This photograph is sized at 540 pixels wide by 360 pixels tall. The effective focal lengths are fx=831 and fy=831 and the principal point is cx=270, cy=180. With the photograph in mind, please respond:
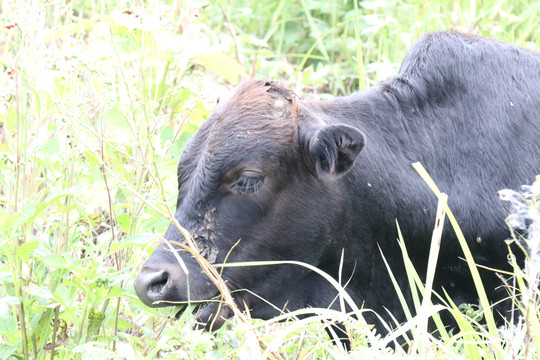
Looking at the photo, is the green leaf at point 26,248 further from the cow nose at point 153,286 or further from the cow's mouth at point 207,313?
A: the cow's mouth at point 207,313

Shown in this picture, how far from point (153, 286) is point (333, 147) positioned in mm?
818

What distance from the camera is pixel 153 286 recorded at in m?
2.85

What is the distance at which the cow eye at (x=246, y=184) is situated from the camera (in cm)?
304

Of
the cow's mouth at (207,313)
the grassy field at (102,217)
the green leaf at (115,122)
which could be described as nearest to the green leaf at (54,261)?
the grassy field at (102,217)

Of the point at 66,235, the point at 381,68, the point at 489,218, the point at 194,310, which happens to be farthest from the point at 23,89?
Result: the point at 381,68

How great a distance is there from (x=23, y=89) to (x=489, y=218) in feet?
6.22

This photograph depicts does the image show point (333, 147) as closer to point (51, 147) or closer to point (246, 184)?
point (246, 184)

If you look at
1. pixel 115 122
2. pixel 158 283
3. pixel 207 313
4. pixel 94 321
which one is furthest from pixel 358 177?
pixel 115 122

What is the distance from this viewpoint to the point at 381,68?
208 inches

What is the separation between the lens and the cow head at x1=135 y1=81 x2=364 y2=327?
3020 mm

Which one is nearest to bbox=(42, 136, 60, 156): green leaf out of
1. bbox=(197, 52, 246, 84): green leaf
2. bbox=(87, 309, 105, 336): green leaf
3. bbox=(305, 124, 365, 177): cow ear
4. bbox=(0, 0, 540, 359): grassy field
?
bbox=(0, 0, 540, 359): grassy field

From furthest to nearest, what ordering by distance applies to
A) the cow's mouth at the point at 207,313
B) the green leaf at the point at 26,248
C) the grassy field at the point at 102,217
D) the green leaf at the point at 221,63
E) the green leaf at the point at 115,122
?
1. the green leaf at the point at 221,63
2. the green leaf at the point at 115,122
3. the cow's mouth at the point at 207,313
4. the green leaf at the point at 26,248
5. the grassy field at the point at 102,217

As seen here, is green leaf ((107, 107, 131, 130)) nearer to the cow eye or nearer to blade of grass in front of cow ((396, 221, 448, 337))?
the cow eye

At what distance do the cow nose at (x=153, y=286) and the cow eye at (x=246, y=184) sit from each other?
0.41 metres
